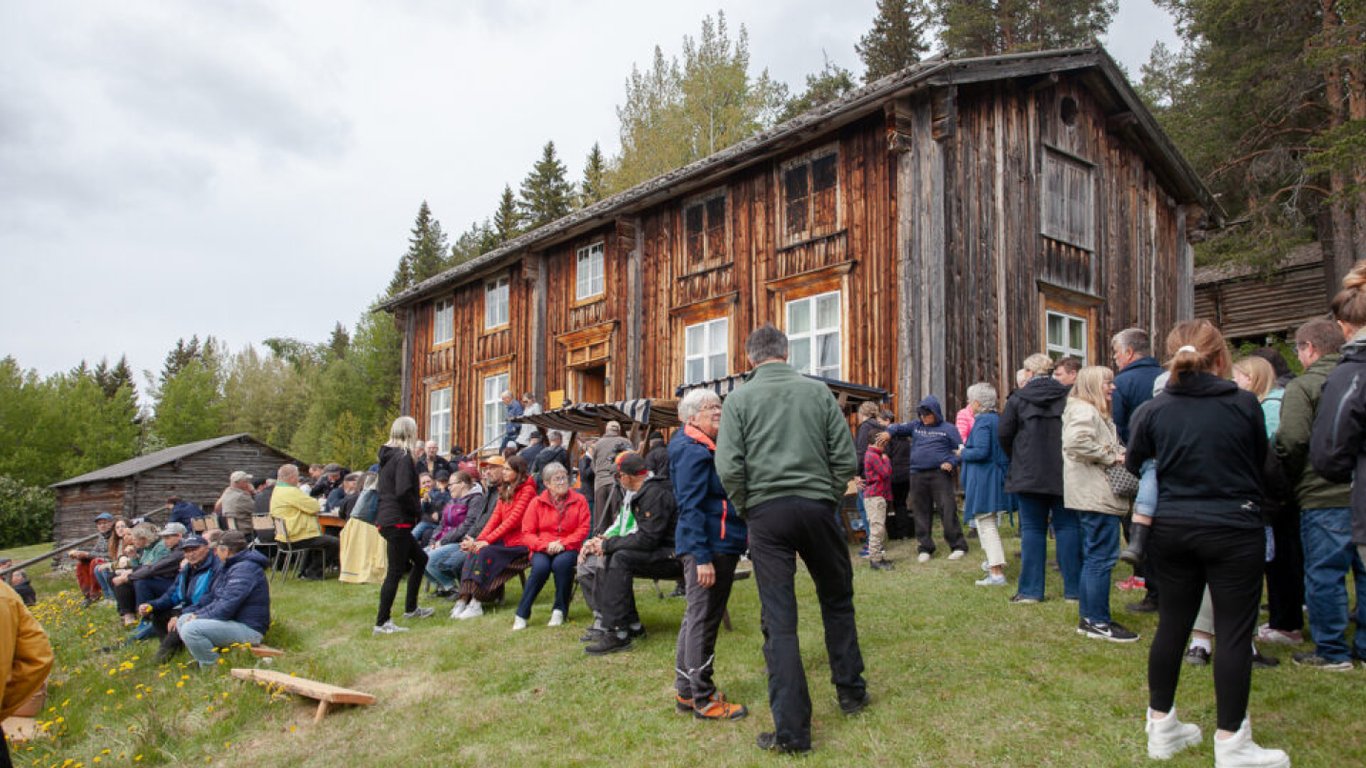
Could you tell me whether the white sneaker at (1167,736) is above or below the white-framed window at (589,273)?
below

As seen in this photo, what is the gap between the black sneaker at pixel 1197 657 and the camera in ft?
17.7

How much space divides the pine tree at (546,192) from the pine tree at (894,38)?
1601 centimetres

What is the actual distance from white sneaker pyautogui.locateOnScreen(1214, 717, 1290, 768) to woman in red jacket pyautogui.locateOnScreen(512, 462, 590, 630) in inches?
213

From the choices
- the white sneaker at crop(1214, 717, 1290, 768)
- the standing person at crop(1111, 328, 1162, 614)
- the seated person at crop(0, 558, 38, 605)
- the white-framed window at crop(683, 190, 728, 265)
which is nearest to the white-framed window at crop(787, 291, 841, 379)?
the white-framed window at crop(683, 190, 728, 265)

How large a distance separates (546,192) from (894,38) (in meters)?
18.3

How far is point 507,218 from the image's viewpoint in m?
46.5

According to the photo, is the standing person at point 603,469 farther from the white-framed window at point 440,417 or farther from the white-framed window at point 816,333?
the white-framed window at point 440,417

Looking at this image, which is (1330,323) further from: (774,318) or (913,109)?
(774,318)

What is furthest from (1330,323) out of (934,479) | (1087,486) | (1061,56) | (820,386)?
(1061,56)

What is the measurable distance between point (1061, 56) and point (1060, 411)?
33.6 feet

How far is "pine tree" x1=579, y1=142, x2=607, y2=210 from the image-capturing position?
35.7 metres

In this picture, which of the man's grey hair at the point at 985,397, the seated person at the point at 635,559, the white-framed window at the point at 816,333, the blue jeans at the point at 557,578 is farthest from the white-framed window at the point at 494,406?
the seated person at the point at 635,559

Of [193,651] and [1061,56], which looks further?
[1061,56]

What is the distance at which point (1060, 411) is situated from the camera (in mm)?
6922
